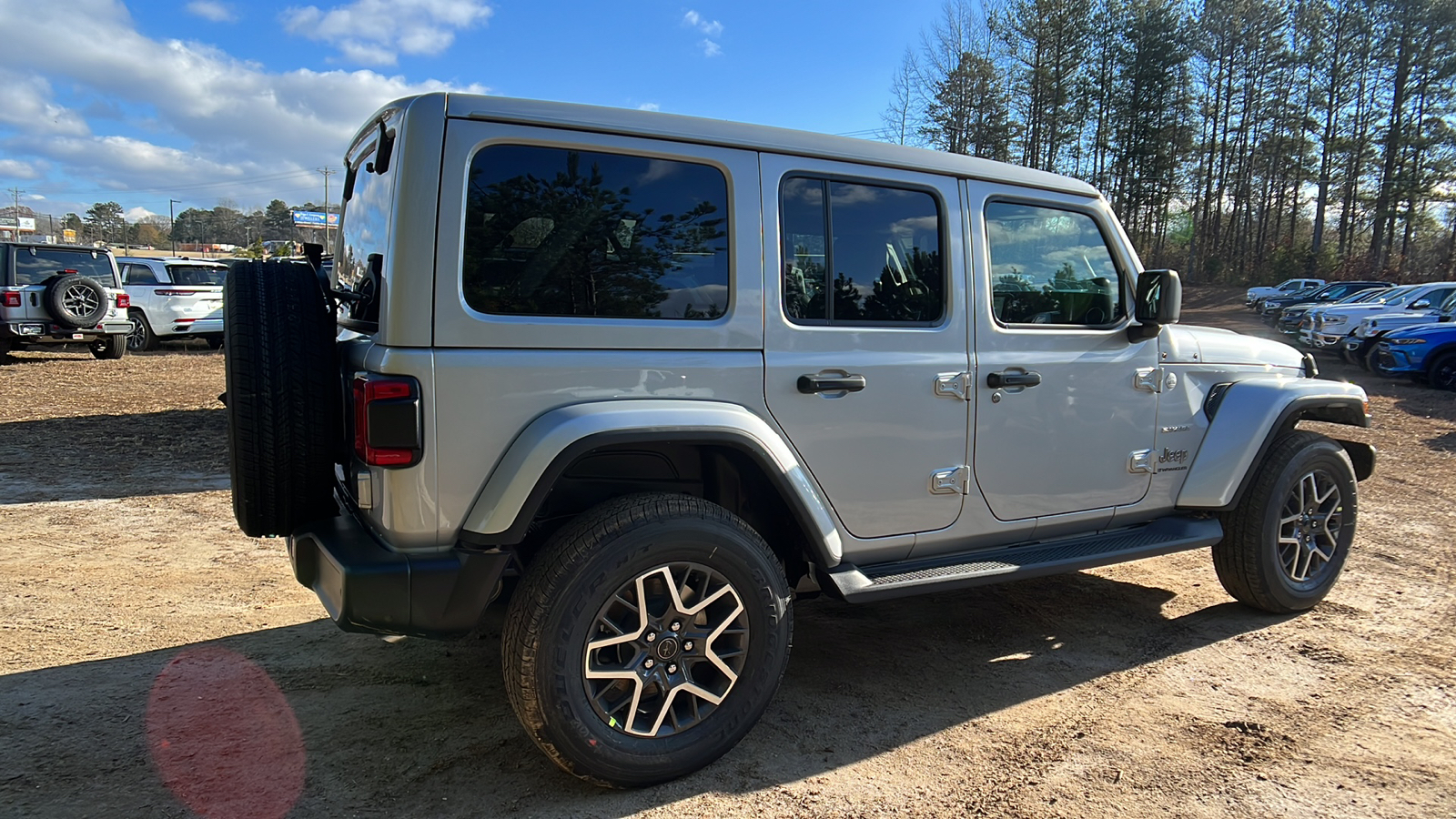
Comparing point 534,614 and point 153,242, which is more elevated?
point 153,242

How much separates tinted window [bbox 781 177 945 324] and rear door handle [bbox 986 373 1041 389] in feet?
1.06

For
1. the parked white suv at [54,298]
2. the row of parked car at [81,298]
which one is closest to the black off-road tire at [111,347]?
the row of parked car at [81,298]

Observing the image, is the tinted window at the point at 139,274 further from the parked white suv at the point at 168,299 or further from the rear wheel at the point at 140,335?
the rear wheel at the point at 140,335

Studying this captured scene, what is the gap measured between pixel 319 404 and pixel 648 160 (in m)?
1.30

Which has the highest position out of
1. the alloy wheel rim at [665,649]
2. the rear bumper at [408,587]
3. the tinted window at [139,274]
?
the tinted window at [139,274]

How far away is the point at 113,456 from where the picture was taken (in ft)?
25.0

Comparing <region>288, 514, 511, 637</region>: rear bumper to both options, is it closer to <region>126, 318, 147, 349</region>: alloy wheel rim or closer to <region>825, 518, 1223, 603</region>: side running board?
<region>825, 518, 1223, 603</region>: side running board

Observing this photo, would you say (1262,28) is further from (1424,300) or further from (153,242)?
(153,242)

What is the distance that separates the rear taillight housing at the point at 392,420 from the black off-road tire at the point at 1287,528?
3.76 metres

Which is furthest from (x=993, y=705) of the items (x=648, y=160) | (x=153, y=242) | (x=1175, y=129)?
(x=153, y=242)

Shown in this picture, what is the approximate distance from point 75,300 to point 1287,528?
15.9m

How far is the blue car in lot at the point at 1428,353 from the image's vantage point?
13.2 metres

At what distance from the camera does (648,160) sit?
9.19 feet

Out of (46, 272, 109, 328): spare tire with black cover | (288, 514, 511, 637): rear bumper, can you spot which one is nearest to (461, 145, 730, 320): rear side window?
(288, 514, 511, 637): rear bumper
